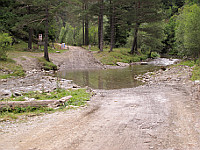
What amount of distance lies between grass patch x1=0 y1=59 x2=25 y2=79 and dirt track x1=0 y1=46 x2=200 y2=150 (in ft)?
37.7

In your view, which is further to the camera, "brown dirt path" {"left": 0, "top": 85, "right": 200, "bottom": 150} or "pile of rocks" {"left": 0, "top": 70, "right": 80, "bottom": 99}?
"pile of rocks" {"left": 0, "top": 70, "right": 80, "bottom": 99}

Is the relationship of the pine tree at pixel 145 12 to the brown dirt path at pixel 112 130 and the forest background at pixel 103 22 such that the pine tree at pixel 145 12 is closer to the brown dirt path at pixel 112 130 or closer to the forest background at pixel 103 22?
the forest background at pixel 103 22

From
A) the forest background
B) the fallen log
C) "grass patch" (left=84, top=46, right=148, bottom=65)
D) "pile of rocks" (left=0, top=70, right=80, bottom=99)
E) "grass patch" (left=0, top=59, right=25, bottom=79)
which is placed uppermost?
the forest background

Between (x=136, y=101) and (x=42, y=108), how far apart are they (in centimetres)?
419

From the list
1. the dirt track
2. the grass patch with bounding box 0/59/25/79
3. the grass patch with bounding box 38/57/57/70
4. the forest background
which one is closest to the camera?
the dirt track

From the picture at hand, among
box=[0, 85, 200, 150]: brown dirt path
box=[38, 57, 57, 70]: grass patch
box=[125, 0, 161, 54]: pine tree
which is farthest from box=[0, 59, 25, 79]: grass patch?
box=[125, 0, 161, 54]: pine tree

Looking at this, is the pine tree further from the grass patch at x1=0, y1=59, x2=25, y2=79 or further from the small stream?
the grass patch at x1=0, y1=59, x2=25, y2=79

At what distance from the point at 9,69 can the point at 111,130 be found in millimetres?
15354

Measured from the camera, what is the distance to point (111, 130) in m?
5.19

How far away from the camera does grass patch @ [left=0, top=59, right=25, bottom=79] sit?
638 inches

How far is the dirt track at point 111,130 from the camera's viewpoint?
14.2ft

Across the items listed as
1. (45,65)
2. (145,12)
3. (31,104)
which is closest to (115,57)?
(145,12)

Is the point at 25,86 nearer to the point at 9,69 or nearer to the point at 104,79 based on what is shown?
the point at 9,69

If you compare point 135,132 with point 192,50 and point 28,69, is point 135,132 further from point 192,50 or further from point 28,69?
point 192,50
